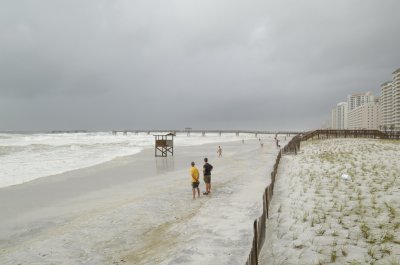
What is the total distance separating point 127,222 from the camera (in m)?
9.03

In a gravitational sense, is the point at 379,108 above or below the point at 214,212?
above

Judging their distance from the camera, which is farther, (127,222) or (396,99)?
(396,99)

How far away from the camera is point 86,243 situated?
7.43 meters

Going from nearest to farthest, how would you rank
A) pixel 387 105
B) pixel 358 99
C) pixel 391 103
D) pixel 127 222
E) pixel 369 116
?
pixel 127 222 → pixel 391 103 → pixel 387 105 → pixel 369 116 → pixel 358 99

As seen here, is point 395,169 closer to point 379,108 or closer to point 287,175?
point 287,175

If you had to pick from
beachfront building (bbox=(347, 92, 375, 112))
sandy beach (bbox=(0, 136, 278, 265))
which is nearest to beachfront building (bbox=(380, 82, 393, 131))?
beachfront building (bbox=(347, 92, 375, 112))

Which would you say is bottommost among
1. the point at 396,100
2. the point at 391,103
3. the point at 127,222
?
the point at 127,222

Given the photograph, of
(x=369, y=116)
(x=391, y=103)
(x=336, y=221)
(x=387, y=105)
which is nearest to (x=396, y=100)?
(x=391, y=103)

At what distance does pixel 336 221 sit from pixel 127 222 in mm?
6380

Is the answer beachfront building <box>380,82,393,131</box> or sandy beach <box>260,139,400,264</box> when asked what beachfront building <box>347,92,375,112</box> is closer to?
beachfront building <box>380,82,393,131</box>

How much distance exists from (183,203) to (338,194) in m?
6.03

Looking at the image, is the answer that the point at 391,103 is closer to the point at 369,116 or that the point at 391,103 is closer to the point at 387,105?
the point at 387,105

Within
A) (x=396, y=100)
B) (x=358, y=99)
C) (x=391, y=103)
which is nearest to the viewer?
(x=396, y=100)

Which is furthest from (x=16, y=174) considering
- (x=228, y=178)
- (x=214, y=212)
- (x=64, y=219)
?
(x=214, y=212)
